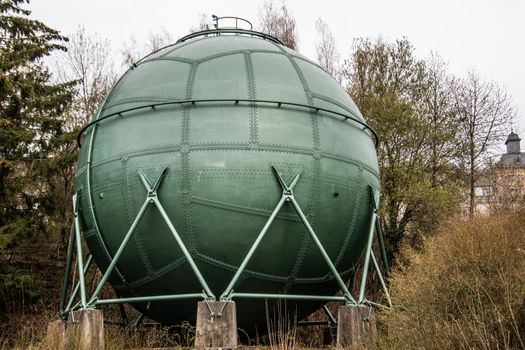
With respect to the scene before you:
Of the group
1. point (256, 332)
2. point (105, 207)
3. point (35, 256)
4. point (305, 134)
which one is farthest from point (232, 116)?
point (35, 256)

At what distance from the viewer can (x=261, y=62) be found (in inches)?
392

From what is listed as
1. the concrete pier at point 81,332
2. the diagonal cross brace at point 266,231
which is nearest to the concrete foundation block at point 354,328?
the diagonal cross brace at point 266,231

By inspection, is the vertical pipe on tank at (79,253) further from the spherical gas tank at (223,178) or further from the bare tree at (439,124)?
the bare tree at (439,124)

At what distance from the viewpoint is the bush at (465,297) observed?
22.4 ft

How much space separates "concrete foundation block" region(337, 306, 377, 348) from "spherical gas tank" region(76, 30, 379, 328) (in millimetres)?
821

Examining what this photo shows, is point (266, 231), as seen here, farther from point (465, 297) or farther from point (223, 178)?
point (465, 297)

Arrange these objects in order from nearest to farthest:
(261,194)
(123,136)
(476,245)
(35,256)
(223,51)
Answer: (261,194) < (123,136) < (223,51) < (476,245) < (35,256)

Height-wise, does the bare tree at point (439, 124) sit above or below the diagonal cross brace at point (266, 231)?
above

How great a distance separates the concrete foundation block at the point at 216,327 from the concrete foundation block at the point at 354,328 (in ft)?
6.11

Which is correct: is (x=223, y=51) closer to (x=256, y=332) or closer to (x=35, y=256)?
(x=256, y=332)

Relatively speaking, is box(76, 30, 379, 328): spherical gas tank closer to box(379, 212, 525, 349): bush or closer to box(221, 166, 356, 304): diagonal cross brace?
box(221, 166, 356, 304): diagonal cross brace

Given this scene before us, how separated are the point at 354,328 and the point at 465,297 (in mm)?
1718

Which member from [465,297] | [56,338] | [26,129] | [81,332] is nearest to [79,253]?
[81,332]

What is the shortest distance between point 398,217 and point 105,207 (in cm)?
1800
